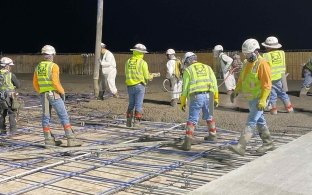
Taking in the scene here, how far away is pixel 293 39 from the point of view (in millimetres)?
26531

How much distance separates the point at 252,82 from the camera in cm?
762

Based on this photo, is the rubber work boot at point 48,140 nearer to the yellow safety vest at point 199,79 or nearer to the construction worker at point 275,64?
the yellow safety vest at point 199,79

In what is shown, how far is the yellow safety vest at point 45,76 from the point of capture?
8612 millimetres

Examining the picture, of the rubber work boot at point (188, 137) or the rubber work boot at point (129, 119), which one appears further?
the rubber work boot at point (129, 119)

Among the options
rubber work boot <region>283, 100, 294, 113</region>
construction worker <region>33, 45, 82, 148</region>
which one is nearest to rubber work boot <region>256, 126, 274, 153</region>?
construction worker <region>33, 45, 82, 148</region>

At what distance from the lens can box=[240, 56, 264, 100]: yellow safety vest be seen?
755 cm

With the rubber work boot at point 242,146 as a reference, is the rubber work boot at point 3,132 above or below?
below

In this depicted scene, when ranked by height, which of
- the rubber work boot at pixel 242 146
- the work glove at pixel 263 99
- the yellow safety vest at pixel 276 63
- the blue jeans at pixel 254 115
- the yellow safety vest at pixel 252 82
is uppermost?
the yellow safety vest at pixel 276 63

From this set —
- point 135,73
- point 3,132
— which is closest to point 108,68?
point 135,73

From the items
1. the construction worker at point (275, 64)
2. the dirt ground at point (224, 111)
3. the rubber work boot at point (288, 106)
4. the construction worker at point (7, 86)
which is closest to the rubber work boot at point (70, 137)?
the construction worker at point (7, 86)

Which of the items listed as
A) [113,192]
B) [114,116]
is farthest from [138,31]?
[113,192]

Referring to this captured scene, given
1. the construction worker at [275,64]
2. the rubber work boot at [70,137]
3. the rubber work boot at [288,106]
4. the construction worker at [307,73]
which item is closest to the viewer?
the rubber work boot at [70,137]

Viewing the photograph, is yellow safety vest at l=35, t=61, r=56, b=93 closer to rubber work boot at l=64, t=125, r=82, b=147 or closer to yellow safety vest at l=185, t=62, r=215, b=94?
rubber work boot at l=64, t=125, r=82, b=147

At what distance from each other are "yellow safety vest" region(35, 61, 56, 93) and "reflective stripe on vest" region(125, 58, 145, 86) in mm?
2278
